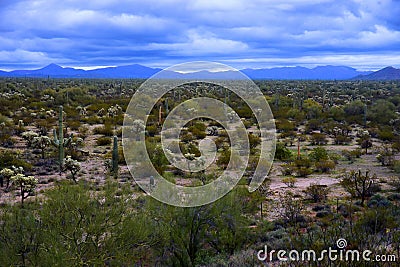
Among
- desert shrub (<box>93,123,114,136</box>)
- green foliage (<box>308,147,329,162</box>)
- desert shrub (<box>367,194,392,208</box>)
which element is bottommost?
desert shrub (<box>367,194,392,208</box>)

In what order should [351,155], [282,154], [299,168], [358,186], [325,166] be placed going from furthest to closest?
[282,154], [351,155], [299,168], [325,166], [358,186]

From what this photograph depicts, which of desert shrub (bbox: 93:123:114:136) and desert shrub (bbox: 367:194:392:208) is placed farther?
desert shrub (bbox: 93:123:114:136)

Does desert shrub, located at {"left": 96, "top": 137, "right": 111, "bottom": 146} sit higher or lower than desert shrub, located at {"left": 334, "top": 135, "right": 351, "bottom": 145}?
higher

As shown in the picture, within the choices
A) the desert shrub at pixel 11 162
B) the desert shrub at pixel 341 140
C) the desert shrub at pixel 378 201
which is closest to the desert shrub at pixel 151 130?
the desert shrub at pixel 11 162

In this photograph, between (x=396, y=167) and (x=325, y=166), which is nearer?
(x=396, y=167)

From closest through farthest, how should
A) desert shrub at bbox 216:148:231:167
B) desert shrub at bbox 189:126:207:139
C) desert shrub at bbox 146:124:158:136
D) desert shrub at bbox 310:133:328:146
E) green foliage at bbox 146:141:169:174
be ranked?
green foliage at bbox 146:141:169:174 < desert shrub at bbox 216:148:231:167 < desert shrub at bbox 310:133:328:146 < desert shrub at bbox 189:126:207:139 < desert shrub at bbox 146:124:158:136

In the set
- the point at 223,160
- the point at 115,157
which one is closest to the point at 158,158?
the point at 115,157

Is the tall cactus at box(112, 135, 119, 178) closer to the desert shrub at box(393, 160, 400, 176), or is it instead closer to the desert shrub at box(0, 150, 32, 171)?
the desert shrub at box(0, 150, 32, 171)

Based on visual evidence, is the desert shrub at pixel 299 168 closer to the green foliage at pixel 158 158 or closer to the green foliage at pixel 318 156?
the green foliage at pixel 318 156

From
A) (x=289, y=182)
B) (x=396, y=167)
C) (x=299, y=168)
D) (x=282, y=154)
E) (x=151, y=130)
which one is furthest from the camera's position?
(x=151, y=130)

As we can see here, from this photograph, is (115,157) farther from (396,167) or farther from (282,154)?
(396,167)

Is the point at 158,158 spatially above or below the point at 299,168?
above

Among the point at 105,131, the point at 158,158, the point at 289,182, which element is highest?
the point at 105,131

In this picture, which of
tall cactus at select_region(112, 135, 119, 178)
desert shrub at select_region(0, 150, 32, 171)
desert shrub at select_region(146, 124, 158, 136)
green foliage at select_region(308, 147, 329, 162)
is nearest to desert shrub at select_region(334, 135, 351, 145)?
green foliage at select_region(308, 147, 329, 162)
